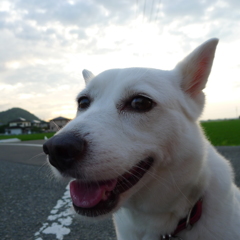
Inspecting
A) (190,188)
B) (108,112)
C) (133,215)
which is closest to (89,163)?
(108,112)

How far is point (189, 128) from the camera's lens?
211cm

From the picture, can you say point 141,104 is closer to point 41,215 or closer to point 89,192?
point 89,192

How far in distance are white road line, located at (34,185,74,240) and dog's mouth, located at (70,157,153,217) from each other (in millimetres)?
1043

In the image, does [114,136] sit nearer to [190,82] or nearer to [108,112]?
[108,112]

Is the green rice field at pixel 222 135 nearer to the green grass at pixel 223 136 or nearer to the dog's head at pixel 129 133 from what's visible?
the green grass at pixel 223 136

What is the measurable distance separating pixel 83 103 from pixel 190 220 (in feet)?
5.19

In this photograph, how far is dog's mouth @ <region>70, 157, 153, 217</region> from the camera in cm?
173

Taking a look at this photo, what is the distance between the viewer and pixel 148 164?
1952mm

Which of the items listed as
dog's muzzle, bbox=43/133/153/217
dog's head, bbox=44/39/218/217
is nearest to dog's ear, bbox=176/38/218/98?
dog's head, bbox=44/39/218/217

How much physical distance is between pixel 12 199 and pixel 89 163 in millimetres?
3527

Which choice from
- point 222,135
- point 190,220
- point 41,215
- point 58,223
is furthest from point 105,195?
point 222,135

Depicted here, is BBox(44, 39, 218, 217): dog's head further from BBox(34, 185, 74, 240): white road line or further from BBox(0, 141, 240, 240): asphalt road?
BBox(34, 185, 74, 240): white road line

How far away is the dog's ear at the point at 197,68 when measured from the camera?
7.23 ft

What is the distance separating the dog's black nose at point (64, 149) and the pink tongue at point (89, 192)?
0.30 meters
